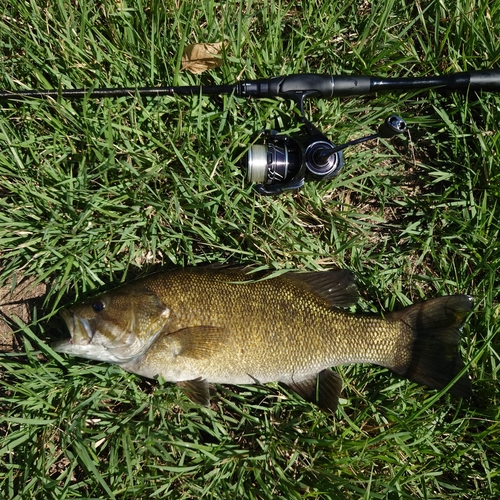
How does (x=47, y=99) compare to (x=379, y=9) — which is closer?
(x=47, y=99)

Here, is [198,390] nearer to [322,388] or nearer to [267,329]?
[267,329]

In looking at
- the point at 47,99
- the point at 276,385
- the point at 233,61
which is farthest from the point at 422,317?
the point at 47,99

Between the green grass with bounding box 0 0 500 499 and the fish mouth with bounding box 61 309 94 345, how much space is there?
0.33m

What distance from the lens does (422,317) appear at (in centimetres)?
294

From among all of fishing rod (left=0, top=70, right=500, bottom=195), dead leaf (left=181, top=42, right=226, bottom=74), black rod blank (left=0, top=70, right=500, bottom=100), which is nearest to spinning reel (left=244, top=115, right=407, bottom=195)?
fishing rod (left=0, top=70, right=500, bottom=195)

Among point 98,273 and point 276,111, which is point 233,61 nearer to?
point 276,111

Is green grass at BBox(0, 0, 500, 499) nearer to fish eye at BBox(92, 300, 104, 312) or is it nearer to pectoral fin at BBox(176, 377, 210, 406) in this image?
pectoral fin at BBox(176, 377, 210, 406)

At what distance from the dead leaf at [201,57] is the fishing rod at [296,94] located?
0.26 meters

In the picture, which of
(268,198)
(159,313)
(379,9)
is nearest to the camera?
(159,313)

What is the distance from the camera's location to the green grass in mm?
2926

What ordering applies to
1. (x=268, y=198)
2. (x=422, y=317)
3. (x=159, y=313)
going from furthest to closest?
(x=268, y=198)
(x=422, y=317)
(x=159, y=313)

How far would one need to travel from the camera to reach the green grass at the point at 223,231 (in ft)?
9.60

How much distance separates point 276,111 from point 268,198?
0.67 m

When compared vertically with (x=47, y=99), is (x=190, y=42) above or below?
above
